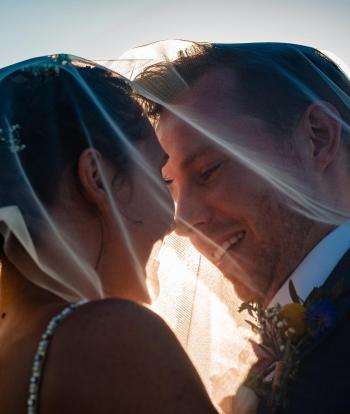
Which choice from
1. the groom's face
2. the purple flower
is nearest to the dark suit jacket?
the purple flower

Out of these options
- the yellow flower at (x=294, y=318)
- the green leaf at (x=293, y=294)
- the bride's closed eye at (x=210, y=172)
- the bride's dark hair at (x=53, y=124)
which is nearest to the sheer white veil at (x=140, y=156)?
the bride's dark hair at (x=53, y=124)

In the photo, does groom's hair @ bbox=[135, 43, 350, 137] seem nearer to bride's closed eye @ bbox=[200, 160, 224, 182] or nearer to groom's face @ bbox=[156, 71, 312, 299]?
groom's face @ bbox=[156, 71, 312, 299]

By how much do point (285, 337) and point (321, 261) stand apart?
0.57 metres

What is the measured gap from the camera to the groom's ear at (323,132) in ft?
11.4

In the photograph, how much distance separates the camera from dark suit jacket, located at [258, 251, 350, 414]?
217cm

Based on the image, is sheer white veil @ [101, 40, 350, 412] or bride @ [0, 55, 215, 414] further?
sheer white veil @ [101, 40, 350, 412]

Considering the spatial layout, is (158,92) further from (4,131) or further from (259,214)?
(4,131)

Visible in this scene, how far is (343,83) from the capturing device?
3717mm

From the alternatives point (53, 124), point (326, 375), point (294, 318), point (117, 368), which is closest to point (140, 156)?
point (53, 124)

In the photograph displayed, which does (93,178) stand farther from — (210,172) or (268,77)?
(268,77)

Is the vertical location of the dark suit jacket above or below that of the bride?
below

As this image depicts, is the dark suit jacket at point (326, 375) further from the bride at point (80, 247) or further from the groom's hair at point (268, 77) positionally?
the groom's hair at point (268, 77)

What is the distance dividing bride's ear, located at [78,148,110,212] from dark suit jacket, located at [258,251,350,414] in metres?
1.14

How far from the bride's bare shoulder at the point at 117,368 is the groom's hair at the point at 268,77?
2.10m
